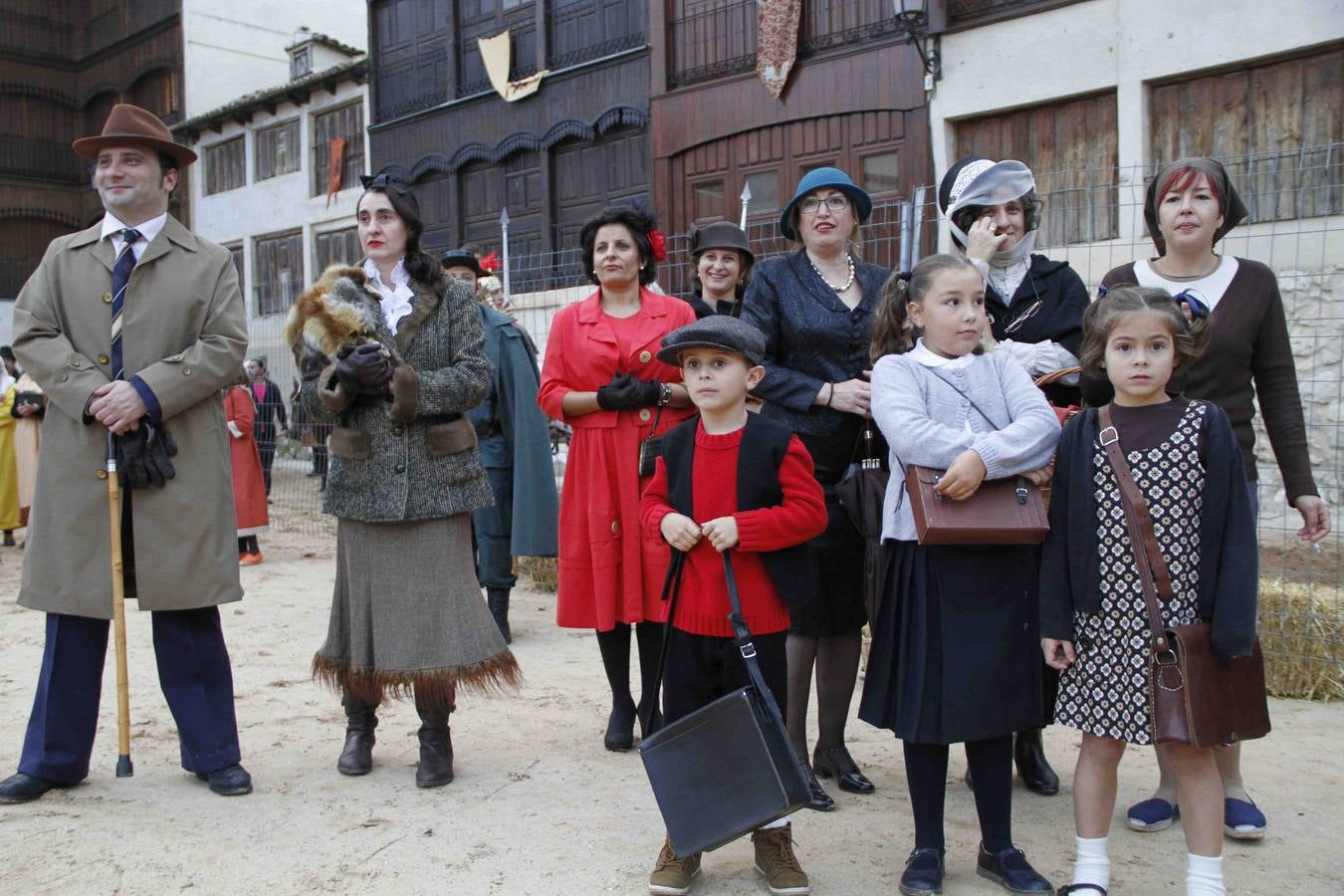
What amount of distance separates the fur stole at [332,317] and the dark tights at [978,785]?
212 cm

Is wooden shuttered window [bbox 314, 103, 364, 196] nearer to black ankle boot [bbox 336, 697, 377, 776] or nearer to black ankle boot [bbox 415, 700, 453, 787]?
black ankle boot [bbox 336, 697, 377, 776]

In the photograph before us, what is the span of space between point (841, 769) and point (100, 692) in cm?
248

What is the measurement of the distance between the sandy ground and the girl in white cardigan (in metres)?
0.26

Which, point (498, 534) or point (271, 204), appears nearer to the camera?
point (498, 534)

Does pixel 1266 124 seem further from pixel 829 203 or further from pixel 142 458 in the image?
pixel 142 458

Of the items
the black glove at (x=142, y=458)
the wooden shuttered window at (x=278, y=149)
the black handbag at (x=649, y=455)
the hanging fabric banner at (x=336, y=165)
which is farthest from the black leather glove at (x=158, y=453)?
the wooden shuttered window at (x=278, y=149)

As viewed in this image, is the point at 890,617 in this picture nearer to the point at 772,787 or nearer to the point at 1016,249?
the point at 772,787

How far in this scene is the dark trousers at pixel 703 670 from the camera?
3113 millimetres

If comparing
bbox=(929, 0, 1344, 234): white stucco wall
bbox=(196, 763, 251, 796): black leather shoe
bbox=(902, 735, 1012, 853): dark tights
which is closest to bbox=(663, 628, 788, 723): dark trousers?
bbox=(902, 735, 1012, 853): dark tights

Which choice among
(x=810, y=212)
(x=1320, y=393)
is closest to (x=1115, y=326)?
(x=810, y=212)

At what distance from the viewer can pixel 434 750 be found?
12.7ft

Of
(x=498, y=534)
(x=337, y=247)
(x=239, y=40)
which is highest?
(x=239, y=40)

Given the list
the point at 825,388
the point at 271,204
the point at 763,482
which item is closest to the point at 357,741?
the point at 763,482

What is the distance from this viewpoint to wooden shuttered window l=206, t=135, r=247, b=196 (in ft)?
72.3
